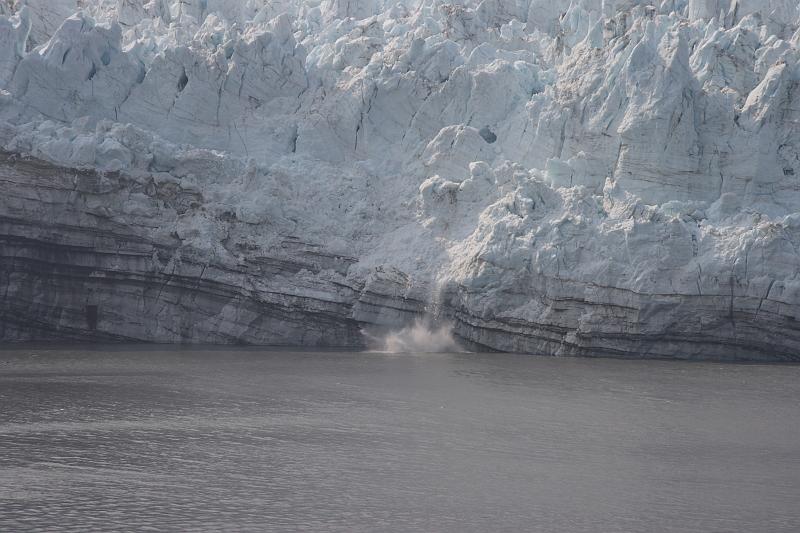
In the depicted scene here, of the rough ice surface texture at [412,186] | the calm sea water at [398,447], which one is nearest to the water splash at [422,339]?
the rough ice surface texture at [412,186]

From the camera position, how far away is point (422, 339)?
26.8 meters

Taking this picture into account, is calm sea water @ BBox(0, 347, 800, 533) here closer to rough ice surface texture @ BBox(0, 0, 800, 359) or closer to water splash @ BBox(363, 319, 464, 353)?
rough ice surface texture @ BBox(0, 0, 800, 359)

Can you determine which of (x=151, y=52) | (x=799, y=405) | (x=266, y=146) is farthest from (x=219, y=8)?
(x=799, y=405)

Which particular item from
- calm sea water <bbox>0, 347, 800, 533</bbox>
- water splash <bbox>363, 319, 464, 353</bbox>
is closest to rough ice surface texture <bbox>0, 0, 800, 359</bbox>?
water splash <bbox>363, 319, 464, 353</bbox>

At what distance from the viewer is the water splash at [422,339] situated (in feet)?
87.8

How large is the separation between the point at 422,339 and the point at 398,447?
1177 centimetres

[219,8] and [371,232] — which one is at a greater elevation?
[219,8]

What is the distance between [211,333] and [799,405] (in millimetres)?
15056

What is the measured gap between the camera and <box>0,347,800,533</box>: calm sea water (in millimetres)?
11852

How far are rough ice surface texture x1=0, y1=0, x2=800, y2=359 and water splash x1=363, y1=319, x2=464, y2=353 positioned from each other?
0.28 metres

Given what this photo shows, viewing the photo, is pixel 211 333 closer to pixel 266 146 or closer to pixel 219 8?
pixel 266 146

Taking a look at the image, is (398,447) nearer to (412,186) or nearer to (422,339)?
(422,339)

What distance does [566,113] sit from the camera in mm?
27969

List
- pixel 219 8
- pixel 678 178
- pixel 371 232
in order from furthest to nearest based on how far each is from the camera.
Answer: pixel 219 8
pixel 371 232
pixel 678 178
